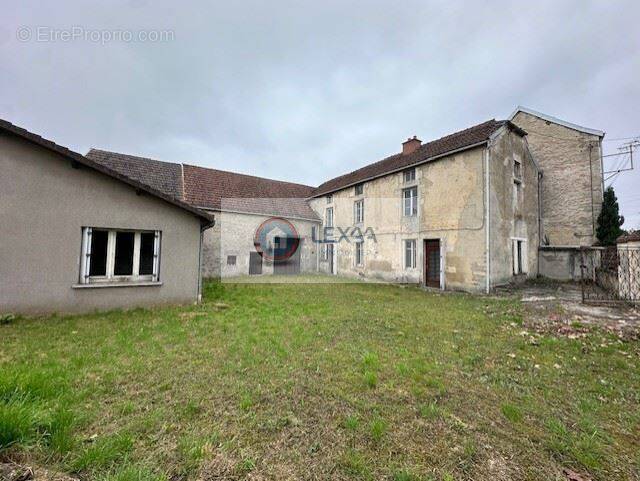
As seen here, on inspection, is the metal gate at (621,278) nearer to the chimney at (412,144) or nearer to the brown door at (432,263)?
the brown door at (432,263)

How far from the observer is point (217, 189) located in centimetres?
1769

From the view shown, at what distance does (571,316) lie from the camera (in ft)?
22.8

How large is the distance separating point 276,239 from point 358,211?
19.2 ft

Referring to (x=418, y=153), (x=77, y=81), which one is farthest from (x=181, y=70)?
(x=418, y=153)

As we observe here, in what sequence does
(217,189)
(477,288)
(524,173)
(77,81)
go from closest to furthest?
1. (77,81)
2. (477,288)
3. (524,173)
4. (217,189)

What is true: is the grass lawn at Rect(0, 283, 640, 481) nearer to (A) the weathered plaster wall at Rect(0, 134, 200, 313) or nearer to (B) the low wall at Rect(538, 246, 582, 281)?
(A) the weathered plaster wall at Rect(0, 134, 200, 313)

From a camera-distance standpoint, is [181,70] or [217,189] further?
[217,189]

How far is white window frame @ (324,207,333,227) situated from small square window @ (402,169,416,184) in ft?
21.6

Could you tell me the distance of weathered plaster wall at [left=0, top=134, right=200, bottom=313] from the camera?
19.2ft

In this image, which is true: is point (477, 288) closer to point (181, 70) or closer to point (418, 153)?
point (418, 153)

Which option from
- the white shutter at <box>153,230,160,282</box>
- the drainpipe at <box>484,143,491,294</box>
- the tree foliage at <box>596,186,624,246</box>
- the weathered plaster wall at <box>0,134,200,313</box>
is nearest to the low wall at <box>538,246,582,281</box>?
the tree foliage at <box>596,186,624,246</box>

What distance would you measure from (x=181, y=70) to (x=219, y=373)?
11.9 metres

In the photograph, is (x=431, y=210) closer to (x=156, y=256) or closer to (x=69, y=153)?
(x=156, y=256)

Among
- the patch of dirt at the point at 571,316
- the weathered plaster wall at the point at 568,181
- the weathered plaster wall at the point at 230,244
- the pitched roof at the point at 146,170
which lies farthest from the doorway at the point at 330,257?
the weathered plaster wall at the point at 568,181
